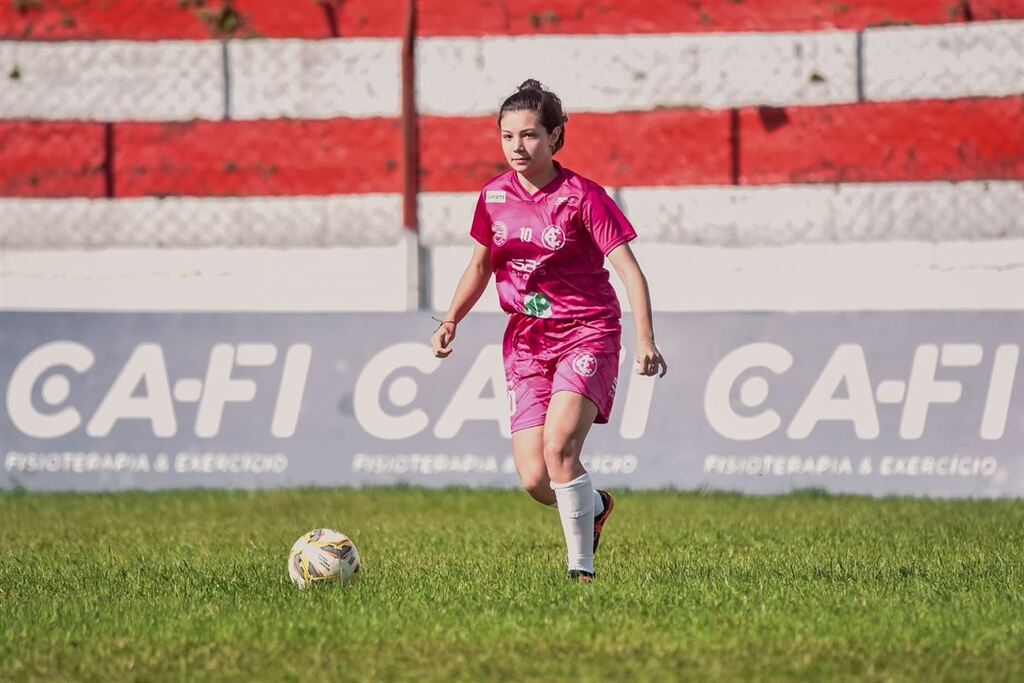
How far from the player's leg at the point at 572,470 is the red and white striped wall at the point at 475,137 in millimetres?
6455

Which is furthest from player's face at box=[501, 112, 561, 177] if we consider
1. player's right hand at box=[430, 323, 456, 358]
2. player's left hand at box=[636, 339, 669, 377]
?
player's left hand at box=[636, 339, 669, 377]

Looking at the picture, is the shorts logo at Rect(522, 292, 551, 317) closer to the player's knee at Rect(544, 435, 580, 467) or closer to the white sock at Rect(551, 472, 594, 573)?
the player's knee at Rect(544, 435, 580, 467)

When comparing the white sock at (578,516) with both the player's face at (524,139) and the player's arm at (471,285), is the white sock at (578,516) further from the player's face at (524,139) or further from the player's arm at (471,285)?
the player's face at (524,139)

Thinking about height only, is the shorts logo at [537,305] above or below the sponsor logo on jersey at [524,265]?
below

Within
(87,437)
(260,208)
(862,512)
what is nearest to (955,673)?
(862,512)


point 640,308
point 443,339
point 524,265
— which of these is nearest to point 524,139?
point 524,265

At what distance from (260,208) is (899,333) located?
644cm

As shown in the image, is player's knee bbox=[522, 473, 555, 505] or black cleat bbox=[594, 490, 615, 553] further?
black cleat bbox=[594, 490, 615, 553]

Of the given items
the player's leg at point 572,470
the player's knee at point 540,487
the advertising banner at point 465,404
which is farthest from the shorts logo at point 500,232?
the advertising banner at point 465,404

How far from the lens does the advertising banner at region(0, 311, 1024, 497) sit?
11836mm

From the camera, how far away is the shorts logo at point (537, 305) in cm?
716

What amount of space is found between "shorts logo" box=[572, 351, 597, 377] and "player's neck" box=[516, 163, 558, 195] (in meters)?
0.77

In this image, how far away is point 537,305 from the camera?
7168mm

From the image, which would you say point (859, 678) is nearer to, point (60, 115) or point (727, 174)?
point (727, 174)
